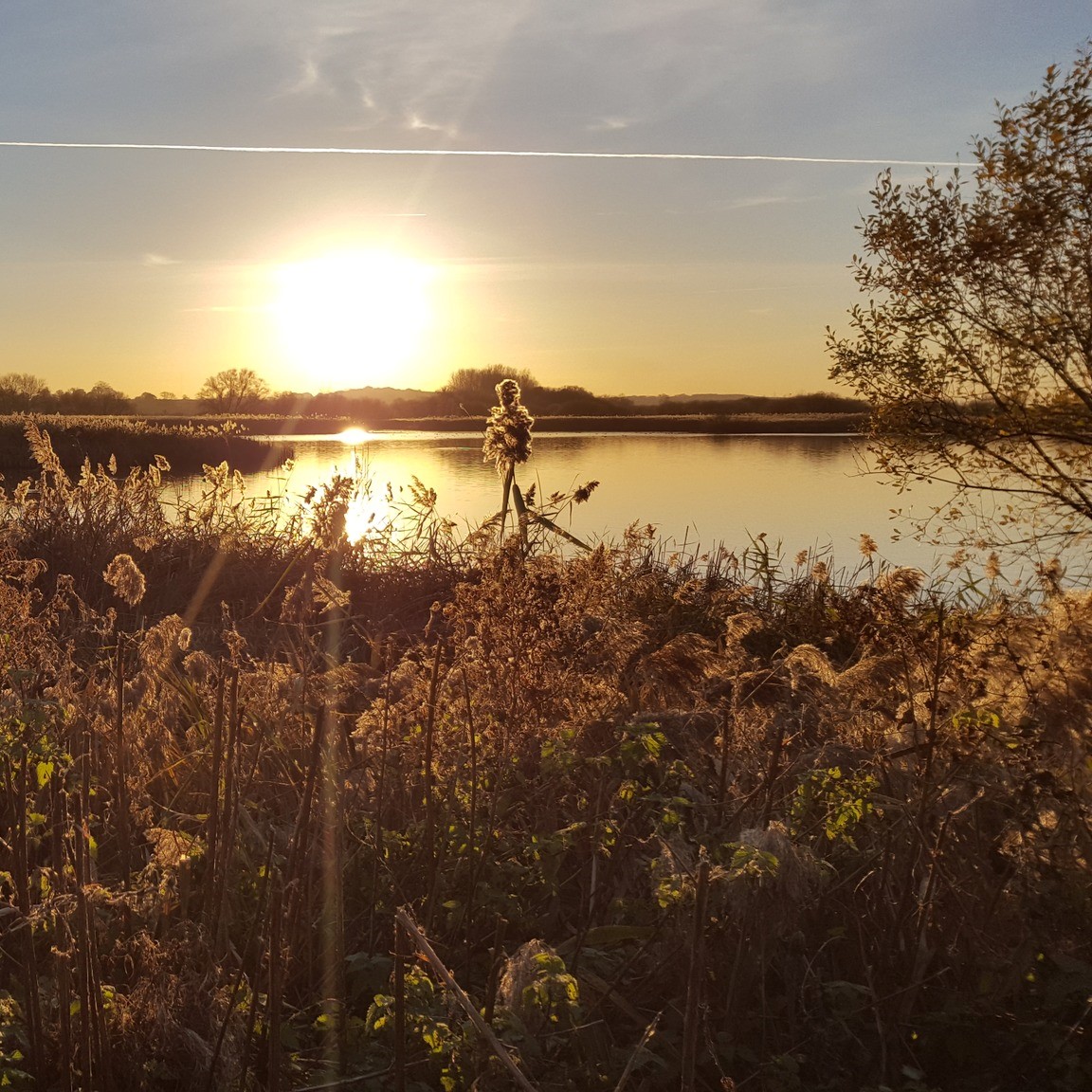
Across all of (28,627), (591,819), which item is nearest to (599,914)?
(591,819)

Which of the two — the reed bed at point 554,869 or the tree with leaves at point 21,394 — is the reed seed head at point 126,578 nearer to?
the reed bed at point 554,869

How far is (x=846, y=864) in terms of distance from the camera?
371 cm

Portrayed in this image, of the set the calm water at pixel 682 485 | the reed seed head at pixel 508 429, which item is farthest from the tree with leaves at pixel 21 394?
the reed seed head at pixel 508 429

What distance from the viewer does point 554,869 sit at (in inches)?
136

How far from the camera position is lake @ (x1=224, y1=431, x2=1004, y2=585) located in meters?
13.2

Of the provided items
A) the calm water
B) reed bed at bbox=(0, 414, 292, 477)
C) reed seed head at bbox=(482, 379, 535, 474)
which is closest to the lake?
the calm water

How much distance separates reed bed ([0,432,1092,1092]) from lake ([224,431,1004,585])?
6291mm

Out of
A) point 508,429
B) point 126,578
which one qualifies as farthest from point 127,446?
point 126,578

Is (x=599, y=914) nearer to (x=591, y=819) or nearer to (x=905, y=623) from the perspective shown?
(x=591, y=819)

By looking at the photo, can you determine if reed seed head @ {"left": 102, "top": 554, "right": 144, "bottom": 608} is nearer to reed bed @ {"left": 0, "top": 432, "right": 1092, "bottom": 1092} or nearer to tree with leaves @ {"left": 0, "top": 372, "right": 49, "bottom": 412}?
reed bed @ {"left": 0, "top": 432, "right": 1092, "bottom": 1092}

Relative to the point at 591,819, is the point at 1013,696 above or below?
above

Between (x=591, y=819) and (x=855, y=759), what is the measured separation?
3.56 ft

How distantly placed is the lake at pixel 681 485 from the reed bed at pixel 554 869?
6291 mm

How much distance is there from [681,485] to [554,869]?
31.6m
